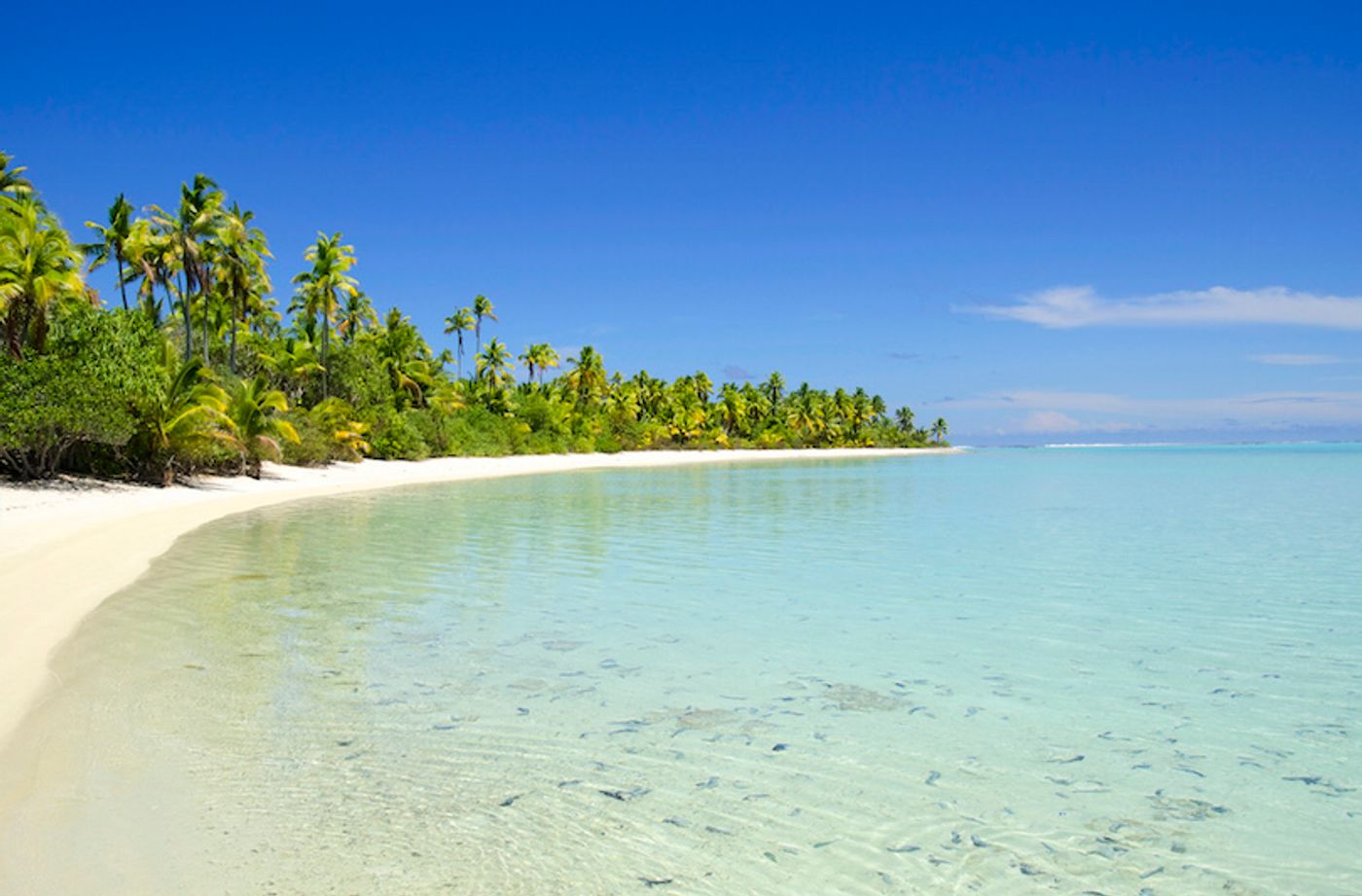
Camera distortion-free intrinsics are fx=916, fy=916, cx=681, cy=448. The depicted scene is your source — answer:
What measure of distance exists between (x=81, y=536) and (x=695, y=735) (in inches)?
589

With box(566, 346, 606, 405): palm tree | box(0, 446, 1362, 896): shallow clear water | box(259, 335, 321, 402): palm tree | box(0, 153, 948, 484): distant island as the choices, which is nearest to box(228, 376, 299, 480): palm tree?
box(0, 153, 948, 484): distant island

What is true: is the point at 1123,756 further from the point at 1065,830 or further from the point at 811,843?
the point at 811,843

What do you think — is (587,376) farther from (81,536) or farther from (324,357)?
(81,536)

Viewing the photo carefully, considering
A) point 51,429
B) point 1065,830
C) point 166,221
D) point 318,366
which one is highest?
point 166,221

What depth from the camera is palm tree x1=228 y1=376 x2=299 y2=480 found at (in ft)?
104

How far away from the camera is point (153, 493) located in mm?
25828

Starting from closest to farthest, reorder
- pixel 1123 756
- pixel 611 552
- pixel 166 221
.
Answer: pixel 1123 756 → pixel 611 552 → pixel 166 221

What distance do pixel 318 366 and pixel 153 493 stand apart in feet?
62.3

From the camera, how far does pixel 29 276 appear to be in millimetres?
22594

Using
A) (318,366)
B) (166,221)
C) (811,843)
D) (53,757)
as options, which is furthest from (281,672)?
(318,366)

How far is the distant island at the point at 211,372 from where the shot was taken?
23.3 m

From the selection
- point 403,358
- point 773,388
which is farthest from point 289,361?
point 773,388

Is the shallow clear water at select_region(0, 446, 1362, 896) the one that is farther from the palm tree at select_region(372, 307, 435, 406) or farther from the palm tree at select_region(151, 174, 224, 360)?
the palm tree at select_region(372, 307, 435, 406)

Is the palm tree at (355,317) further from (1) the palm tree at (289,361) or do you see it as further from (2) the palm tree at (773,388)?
(2) the palm tree at (773,388)
